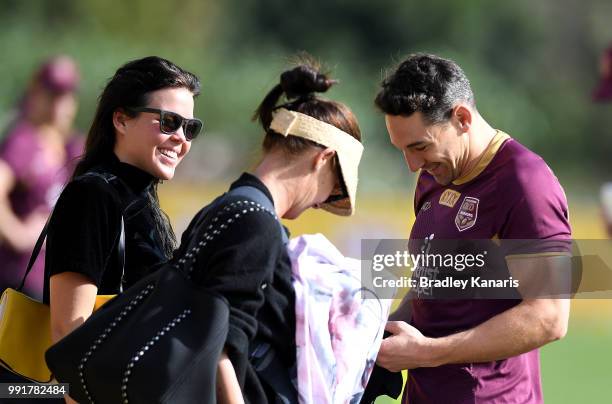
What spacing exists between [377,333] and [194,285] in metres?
0.63

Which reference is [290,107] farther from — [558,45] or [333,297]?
[558,45]

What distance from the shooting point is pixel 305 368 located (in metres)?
2.98

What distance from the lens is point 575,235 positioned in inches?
512

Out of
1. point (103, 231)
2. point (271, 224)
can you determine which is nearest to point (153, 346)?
point (271, 224)

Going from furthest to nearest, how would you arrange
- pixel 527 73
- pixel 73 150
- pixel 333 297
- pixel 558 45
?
pixel 558 45
pixel 527 73
pixel 73 150
pixel 333 297

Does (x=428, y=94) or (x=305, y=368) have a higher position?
(x=428, y=94)

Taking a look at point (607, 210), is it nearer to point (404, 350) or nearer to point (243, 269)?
point (404, 350)

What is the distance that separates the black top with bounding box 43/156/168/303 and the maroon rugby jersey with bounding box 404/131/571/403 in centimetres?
96

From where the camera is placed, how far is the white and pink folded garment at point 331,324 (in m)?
2.99

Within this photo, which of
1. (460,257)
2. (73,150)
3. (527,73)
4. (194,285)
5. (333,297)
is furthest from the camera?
(527,73)

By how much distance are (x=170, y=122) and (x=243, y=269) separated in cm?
97

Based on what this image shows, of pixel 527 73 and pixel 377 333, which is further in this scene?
pixel 527 73

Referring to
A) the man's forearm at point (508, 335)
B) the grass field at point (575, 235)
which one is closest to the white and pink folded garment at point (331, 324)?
the man's forearm at point (508, 335)

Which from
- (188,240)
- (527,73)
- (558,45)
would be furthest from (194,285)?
(558,45)
